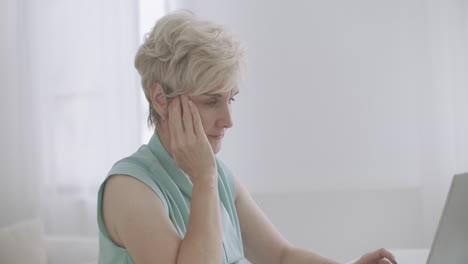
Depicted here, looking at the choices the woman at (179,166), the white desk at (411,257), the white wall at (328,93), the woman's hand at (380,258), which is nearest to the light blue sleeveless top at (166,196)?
the woman at (179,166)

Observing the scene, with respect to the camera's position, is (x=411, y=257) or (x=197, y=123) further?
(x=411, y=257)

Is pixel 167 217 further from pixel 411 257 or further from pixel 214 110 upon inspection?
pixel 411 257

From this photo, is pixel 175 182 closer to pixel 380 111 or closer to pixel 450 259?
pixel 450 259

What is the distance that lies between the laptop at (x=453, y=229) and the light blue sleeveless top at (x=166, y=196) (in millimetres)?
558

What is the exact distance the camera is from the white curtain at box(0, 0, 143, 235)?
8.27ft

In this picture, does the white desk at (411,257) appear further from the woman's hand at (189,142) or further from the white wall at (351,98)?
the white wall at (351,98)

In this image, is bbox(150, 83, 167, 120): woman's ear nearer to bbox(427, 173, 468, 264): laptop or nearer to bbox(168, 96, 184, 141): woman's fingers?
bbox(168, 96, 184, 141): woman's fingers

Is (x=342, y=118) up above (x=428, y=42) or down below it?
below

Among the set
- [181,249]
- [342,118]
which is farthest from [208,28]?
[342,118]

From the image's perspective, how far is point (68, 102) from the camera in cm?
278

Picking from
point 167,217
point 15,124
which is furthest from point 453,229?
point 15,124

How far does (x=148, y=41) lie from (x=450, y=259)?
83cm

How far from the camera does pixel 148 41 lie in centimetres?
139

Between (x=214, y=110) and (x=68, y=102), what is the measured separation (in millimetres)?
1572
